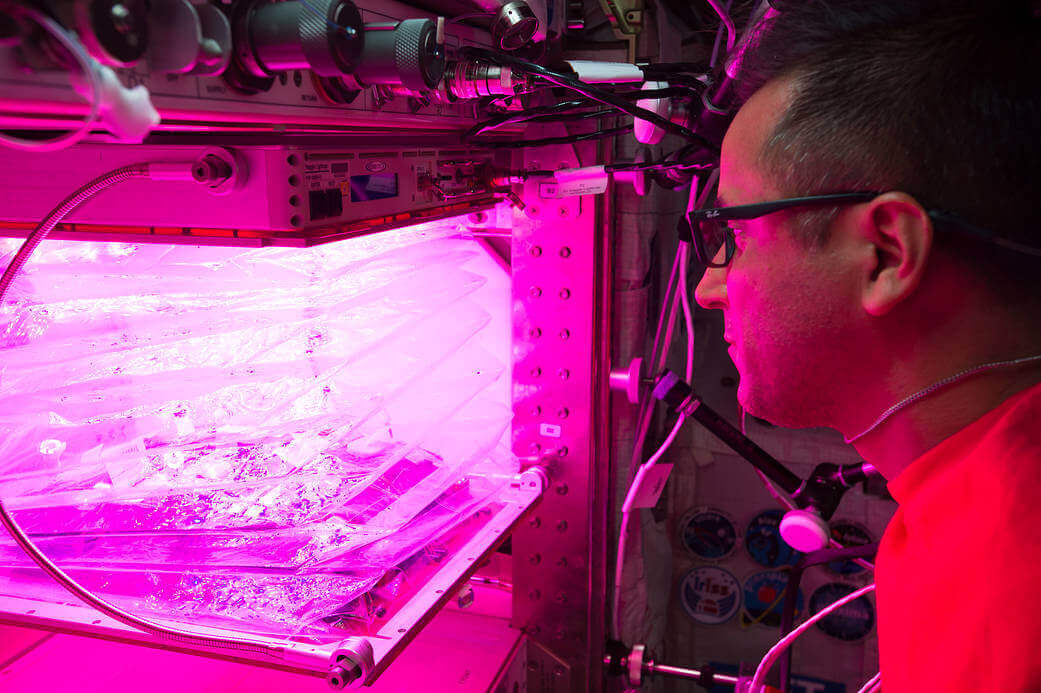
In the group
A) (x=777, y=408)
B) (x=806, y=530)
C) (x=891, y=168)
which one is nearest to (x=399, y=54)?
(x=891, y=168)

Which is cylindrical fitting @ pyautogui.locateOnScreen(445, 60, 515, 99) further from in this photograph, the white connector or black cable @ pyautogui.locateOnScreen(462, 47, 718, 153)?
the white connector

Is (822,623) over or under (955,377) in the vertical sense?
under

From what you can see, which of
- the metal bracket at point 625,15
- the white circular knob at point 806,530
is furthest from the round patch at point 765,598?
the metal bracket at point 625,15

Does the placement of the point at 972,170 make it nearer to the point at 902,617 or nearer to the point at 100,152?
the point at 902,617

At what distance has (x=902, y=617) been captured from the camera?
0.78 meters

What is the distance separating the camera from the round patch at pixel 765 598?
2.13 metres

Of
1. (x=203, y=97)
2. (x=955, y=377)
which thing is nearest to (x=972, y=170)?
(x=955, y=377)

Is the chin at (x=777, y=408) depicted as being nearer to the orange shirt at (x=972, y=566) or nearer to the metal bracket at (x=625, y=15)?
the orange shirt at (x=972, y=566)

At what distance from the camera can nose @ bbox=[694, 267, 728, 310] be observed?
103 cm

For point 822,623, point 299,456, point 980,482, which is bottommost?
point 822,623

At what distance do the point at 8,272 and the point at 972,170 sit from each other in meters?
0.99

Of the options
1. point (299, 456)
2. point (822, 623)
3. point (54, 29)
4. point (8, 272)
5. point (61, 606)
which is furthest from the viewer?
point (822, 623)

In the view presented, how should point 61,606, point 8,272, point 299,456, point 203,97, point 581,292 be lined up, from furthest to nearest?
1. point 581,292
2. point 299,456
3. point 61,606
4. point 8,272
5. point 203,97

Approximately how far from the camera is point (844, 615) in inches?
81.0
